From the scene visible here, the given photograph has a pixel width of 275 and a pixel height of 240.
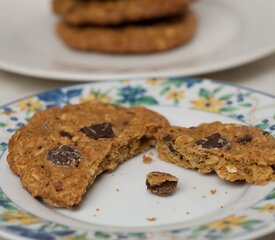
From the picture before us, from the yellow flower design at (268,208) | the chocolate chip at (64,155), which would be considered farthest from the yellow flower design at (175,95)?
the yellow flower design at (268,208)

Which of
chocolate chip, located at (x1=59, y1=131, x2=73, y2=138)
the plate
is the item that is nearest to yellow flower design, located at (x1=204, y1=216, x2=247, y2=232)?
chocolate chip, located at (x1=59, y1=131, x2=73, y2=138)

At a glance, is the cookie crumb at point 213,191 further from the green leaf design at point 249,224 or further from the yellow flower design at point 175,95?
the yellow flower design at point 175,95

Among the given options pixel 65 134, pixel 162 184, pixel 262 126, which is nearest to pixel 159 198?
pixel 162 184

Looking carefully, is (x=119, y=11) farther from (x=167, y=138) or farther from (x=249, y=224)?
(x=249, y=224)

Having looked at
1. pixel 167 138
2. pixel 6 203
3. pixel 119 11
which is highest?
pixel 119 11

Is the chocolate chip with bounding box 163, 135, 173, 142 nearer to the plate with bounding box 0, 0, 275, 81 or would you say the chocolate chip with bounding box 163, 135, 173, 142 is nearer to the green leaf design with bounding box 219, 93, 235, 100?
the green leaf design with bounding box 219, 93, 235, 100

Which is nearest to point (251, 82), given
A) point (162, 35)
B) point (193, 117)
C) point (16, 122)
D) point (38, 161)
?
point (162, 35)

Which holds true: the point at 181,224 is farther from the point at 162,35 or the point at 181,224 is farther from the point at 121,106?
the point at 162,35
